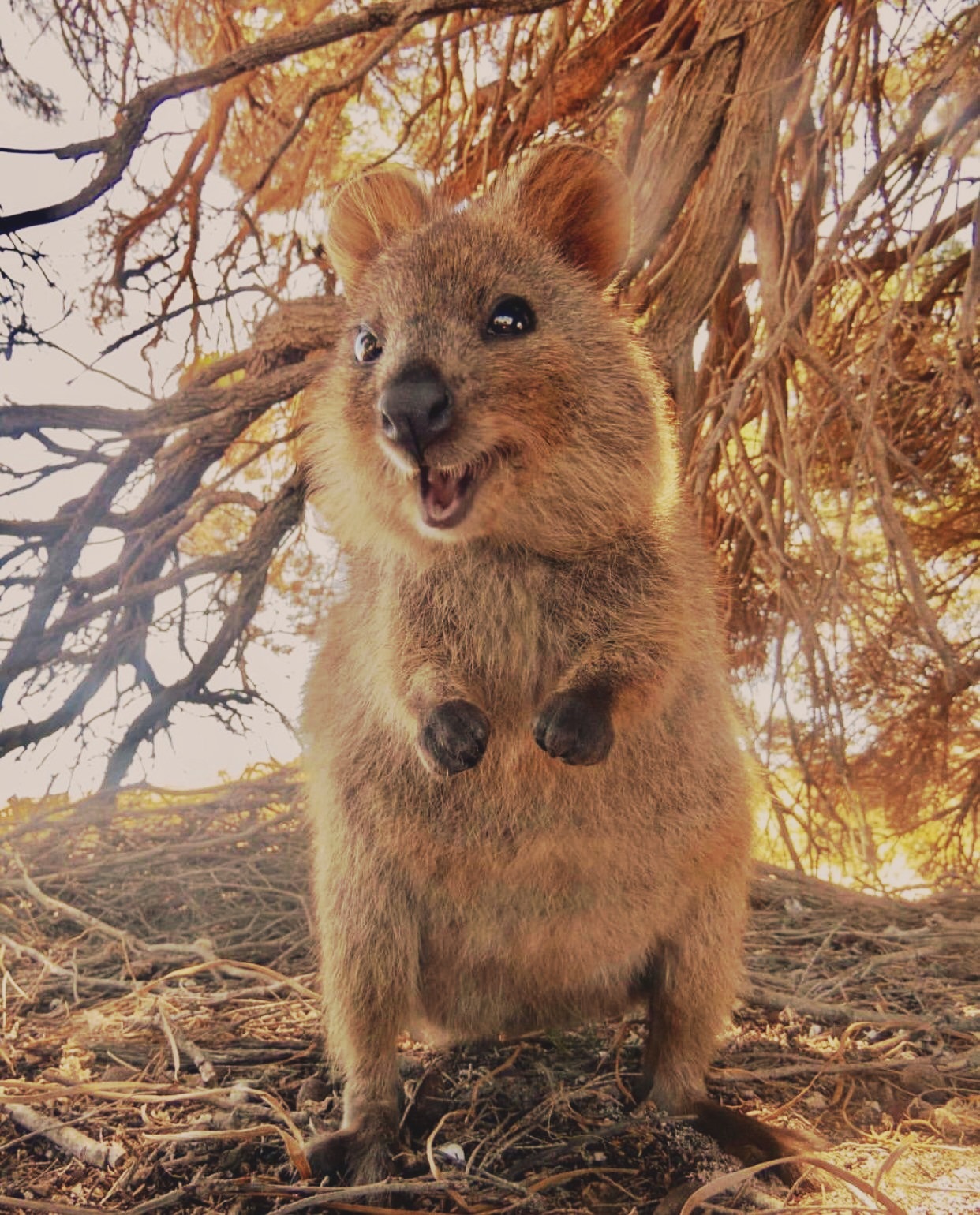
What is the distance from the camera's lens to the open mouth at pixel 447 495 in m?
1.73

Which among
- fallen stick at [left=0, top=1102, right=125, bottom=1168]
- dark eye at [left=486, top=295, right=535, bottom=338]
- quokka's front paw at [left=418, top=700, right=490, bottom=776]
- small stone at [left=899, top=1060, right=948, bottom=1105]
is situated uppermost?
dark eye at [left=486, top=295, right=535, bottom=338]

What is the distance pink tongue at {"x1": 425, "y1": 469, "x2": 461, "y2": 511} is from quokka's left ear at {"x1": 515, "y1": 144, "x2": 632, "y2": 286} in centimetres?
69

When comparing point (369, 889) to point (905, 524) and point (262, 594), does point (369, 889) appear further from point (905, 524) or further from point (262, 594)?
point (905, 524)

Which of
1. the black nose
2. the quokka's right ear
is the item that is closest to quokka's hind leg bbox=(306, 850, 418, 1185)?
the black nose

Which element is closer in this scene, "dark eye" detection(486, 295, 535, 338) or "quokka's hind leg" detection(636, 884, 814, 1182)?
"dark eye" detection(486, 295, 535, 338)

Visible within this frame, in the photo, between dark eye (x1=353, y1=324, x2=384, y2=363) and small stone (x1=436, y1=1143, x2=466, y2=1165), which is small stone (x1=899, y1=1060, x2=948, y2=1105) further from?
dark eye (x1=353, y1=324, x2=384, y2=363)

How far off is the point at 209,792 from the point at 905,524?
2931mm

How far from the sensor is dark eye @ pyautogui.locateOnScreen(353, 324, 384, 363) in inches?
77.2

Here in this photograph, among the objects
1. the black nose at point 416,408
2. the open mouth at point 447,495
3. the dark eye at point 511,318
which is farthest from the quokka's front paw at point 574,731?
the dark eye at point 511,318

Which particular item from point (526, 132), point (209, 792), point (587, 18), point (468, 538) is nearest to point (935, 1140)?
point (468, 538)

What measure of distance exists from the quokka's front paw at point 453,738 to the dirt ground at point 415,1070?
2.18ft

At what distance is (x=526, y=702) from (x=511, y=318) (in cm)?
74

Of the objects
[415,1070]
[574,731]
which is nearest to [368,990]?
[415,1070]

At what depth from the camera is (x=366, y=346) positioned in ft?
6.51
